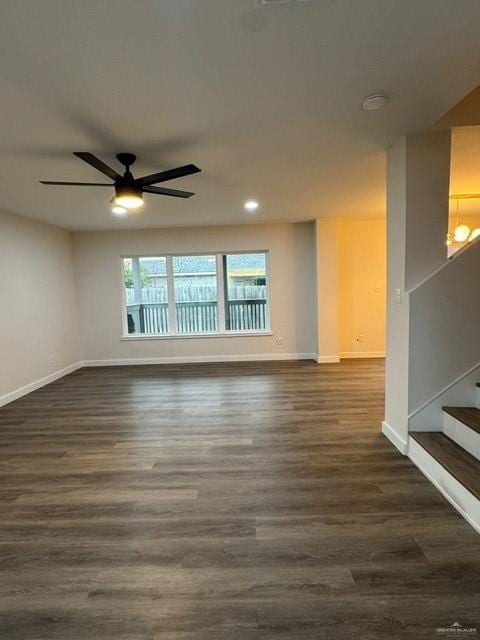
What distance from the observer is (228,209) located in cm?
469

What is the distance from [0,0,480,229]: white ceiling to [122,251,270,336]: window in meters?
2.95

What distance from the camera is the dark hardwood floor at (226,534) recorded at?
137 cm

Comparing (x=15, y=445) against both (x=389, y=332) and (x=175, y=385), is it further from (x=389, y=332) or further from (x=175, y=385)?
(x=389, y=332)

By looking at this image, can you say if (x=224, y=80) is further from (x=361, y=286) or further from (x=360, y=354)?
(x=360, y=354)

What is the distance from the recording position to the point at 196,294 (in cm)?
625

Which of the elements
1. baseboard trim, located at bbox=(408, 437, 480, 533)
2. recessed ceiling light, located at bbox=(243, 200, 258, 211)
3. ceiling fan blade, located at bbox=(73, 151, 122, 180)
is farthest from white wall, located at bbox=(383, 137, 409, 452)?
ceiling fan blade, located at bbox=(73, 151, 122, 180)

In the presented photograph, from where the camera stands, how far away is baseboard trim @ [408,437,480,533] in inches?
71.9

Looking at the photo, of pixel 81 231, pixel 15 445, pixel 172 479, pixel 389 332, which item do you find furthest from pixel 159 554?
pixel 81 231

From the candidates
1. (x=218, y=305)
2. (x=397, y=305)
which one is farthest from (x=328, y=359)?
(x=397, y=305)

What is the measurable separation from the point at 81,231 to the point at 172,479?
5.24 m

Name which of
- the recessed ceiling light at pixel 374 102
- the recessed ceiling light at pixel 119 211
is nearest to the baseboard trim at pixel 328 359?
the recessed ceiling light at pixel 119 211

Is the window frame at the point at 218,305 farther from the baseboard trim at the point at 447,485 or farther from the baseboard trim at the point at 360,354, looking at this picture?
the baseboard trim at the point at 447,485

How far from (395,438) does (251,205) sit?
11.1 feet

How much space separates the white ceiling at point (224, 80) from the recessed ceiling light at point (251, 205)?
43.8 inches
